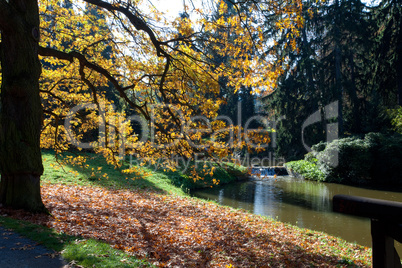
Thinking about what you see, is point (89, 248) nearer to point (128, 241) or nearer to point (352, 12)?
point (128, 241)

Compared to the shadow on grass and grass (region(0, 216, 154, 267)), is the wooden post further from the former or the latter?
the shadow on grass

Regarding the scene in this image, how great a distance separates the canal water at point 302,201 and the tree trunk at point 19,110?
18.9 ft

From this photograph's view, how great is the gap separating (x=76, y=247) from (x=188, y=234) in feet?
10.5

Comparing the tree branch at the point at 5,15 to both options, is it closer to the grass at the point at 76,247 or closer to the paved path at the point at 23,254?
the grass at the point at 76,247

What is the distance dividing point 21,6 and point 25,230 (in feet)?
13.5

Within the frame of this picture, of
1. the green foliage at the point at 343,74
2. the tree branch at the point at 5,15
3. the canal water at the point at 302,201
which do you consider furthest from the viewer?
the green foliage at the point at 343,74

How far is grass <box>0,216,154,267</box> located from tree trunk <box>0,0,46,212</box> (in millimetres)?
726

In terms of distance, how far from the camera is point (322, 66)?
2420 cm

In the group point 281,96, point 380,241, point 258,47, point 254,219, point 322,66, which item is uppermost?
point 322,66

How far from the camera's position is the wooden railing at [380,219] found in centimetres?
170

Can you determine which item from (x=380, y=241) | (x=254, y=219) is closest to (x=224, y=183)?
(x=254, y=219)

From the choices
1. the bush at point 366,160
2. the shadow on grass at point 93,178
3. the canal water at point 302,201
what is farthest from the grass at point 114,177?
the bush at point 366,160

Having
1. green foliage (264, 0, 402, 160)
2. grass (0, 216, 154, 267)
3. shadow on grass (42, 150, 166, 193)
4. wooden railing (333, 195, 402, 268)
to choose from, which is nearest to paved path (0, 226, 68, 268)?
grass (0, 216, 154, 267)

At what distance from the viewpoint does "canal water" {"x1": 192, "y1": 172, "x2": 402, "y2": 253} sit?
9188 mm
